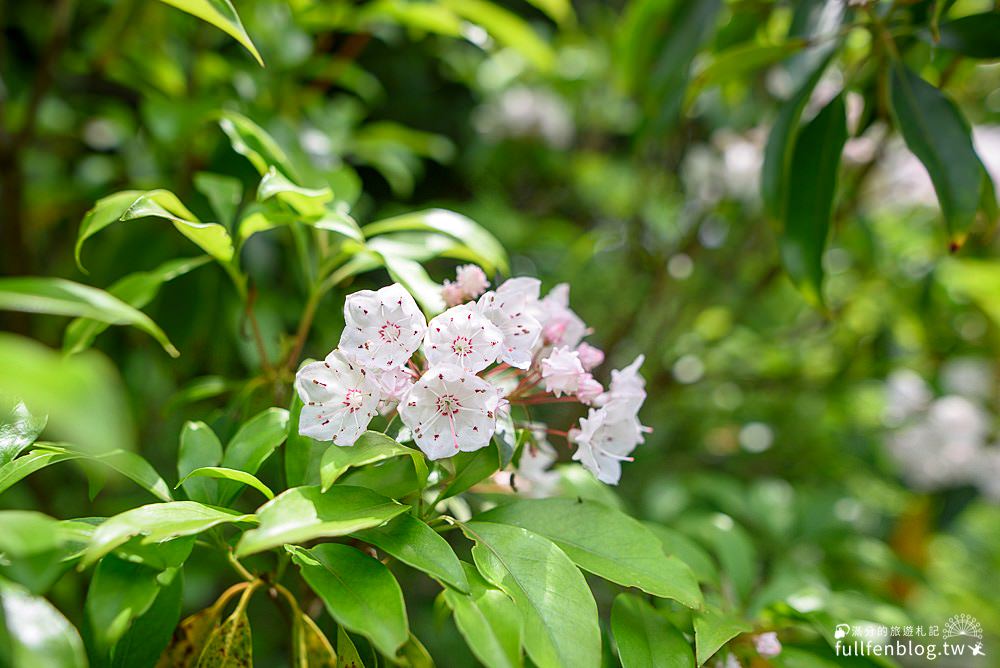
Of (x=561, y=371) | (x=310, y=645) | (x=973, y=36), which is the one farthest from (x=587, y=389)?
(x=973, y=36)

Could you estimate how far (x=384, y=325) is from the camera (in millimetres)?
639

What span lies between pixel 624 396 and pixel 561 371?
7cm

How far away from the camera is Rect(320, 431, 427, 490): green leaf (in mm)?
539

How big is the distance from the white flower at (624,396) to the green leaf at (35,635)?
1.51 ft

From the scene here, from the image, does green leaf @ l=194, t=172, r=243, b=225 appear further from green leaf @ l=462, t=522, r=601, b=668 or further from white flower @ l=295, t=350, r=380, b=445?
green leaf @ l=462, t=522, r=601, b=668

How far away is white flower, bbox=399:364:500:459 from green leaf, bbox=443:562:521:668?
0.38 feet

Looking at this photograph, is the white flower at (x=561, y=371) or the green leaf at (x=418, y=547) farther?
the white flower at (x=561, y=371)

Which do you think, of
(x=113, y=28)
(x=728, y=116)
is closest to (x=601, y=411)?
(x=113, y=28)

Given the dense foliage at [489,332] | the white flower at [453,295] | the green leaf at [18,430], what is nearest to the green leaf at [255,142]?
the dense foliage at [489,332]

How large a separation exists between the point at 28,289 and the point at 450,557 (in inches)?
13.7

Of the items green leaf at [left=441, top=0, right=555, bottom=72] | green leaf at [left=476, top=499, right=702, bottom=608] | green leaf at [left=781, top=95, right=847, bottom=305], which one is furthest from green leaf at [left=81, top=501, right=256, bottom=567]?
green leaf at [left=441, top=0, right=555, bottom=72]

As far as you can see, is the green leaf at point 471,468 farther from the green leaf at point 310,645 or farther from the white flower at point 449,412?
the green leaf at point 310,645

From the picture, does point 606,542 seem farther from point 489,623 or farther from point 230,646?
point 230,646

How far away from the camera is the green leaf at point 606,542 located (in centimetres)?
62
